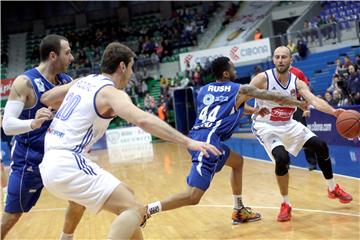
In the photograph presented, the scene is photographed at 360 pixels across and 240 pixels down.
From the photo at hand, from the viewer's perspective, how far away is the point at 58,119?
11.3 feet

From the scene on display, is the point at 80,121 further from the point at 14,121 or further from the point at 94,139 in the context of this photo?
the point at 14,121

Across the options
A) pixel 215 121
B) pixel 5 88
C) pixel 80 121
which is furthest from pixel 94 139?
pixel 5 88

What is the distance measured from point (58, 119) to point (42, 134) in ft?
3.29

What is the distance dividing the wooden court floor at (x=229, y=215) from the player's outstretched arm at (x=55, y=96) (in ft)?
6.63

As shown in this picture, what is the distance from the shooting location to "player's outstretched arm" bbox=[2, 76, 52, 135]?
373 cm

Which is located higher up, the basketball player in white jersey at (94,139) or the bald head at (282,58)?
the bald head at (282,58)

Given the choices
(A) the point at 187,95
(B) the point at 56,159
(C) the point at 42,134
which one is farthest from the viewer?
(A) the point at 187,95

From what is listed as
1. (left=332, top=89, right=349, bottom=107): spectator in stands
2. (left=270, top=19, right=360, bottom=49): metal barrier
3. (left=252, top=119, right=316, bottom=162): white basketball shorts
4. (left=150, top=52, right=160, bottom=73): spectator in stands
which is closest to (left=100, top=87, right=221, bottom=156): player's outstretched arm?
(left=252, top=119, right=316, bottom=162): white basketball shorts

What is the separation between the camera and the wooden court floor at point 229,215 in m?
5.16

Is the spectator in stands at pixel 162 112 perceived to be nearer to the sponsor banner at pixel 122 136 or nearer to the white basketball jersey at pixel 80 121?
the sponsor banner at pixel 122 136

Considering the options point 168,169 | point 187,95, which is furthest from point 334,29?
point 168,169

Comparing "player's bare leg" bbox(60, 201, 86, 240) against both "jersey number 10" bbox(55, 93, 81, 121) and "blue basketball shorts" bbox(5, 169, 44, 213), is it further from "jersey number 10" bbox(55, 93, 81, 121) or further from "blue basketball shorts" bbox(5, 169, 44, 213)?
"jersey number 10" bbox(55, 93, 81, 121)

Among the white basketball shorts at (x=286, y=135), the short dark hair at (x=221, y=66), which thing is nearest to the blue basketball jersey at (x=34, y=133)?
the short dark hair at (x=221, y=66)

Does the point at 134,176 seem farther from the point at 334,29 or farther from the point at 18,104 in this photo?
the point at 334,29
